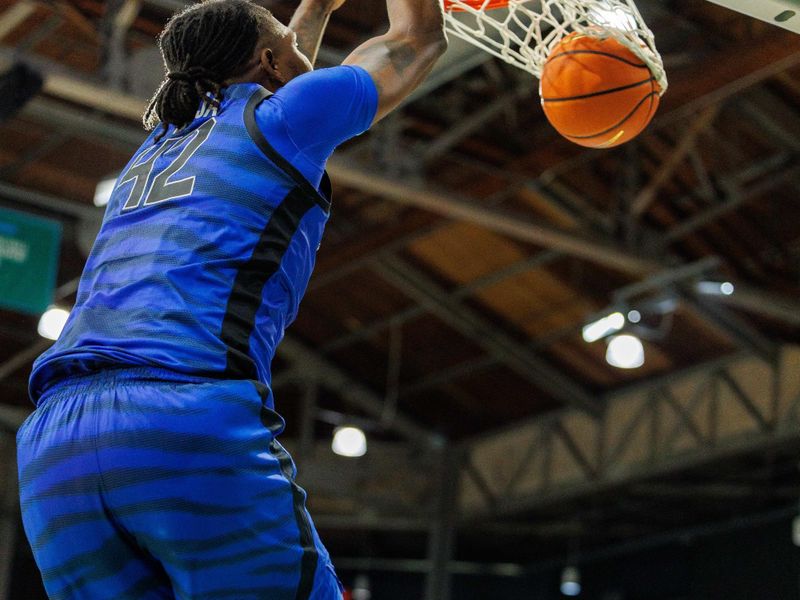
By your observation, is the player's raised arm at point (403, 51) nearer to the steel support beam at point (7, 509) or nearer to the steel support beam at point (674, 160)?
the steel support beam at point (674, 160)

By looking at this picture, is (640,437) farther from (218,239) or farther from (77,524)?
(77,524)

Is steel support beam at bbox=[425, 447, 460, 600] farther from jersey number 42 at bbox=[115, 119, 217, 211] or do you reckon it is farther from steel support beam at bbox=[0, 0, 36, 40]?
jersey number 42 at bbox=[115, 119, 217, 211]

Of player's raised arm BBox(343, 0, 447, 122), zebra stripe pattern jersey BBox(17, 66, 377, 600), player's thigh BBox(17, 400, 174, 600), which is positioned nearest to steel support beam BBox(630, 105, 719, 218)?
player's raised arm BBox(343, 0, 447, 122)

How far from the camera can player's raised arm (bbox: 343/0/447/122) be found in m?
2.60

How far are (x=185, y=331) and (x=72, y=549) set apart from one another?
1.35 feet

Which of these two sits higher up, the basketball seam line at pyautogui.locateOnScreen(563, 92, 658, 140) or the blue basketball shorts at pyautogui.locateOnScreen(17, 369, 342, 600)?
the basketball seam line at pyautogui.locateOnScreen(563, 92, 658, 140)

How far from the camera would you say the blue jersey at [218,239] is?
221cm

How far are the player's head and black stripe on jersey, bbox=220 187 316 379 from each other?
0.30 metres

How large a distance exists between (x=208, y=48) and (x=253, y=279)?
21.1 inches

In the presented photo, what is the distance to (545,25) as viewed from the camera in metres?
4.57

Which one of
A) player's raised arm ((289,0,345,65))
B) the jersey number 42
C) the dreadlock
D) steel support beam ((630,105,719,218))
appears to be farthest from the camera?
steel support beam ((630,105,719,218))

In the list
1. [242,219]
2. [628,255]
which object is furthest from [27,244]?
[242,219]

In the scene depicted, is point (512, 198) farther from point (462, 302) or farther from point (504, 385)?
point (504, 385)

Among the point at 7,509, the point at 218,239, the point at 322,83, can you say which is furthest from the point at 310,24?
the point at 7,509
